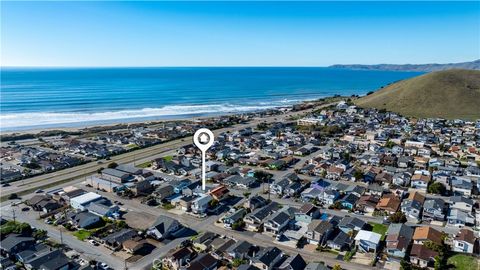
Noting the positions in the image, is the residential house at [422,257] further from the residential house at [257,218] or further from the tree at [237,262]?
the tree at [237,262]

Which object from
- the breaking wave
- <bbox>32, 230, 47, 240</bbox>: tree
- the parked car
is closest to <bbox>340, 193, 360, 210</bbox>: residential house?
the parked car

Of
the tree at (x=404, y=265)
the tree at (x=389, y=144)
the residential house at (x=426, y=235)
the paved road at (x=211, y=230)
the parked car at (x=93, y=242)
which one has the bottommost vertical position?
the parked car at (x=93, y=242)

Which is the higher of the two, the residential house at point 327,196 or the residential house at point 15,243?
the residential house at point 327,196

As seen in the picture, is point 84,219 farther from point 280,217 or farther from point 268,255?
point 280,217

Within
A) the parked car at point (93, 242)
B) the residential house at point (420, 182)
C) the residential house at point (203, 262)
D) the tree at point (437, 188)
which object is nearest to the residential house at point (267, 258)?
the residential house at point (203, 262)

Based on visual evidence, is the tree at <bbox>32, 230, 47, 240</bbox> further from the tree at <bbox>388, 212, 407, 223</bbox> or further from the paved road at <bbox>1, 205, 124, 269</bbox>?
the tree at <bbox>388, 212, 407, 223</bbox>

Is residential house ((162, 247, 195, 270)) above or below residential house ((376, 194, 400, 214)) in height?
below

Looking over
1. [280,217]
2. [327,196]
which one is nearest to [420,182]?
[327,196]
